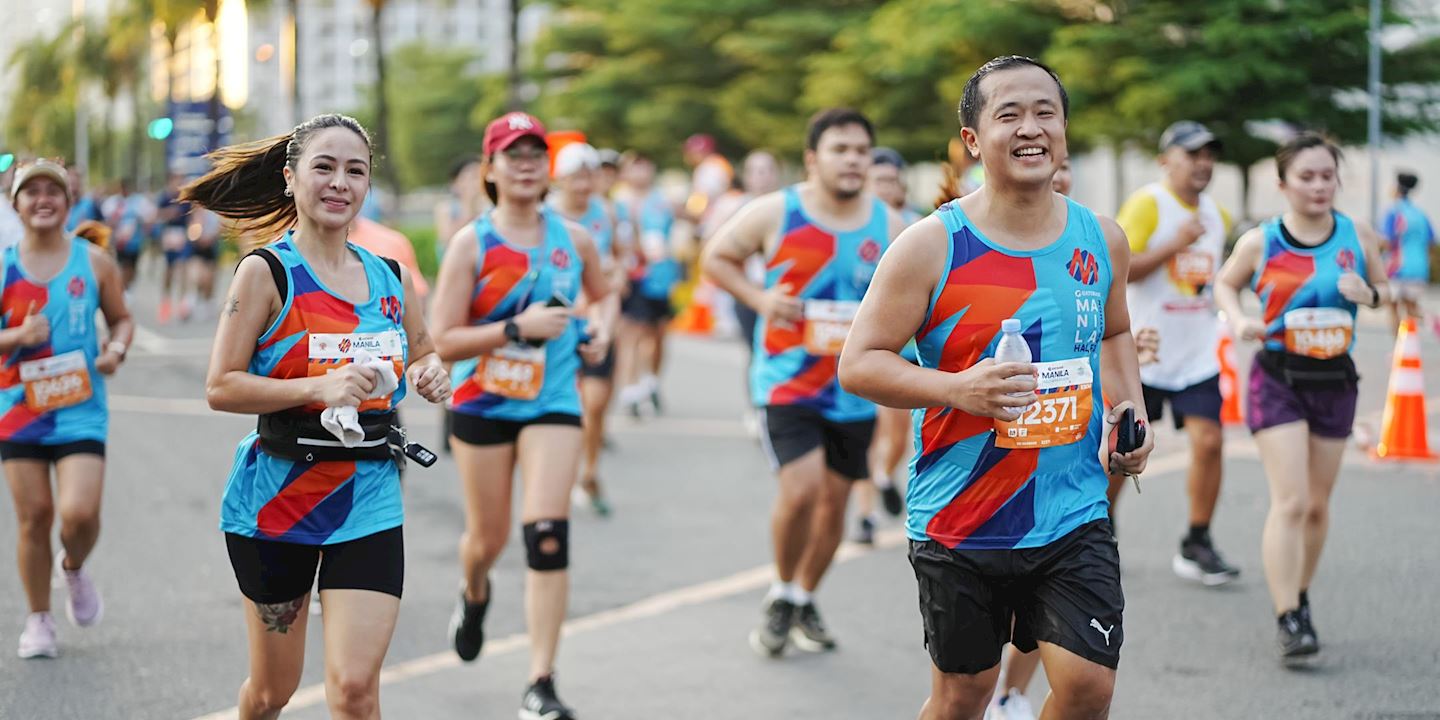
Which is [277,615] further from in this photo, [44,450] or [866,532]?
[866,532]

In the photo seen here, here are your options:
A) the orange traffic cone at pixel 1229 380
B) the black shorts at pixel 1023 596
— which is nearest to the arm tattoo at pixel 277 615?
the black shorts at pixel 1023 596

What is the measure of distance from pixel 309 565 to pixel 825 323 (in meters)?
2.88

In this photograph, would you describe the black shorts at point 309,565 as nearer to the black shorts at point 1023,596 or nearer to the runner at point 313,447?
the runner at point 313,447

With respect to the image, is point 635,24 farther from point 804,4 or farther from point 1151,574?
point 1151,574

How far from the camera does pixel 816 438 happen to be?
21.9 ft

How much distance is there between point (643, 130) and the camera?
146 feet

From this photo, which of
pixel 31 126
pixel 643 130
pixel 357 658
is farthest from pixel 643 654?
pixel 31 126

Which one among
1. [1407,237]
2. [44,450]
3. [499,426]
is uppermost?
[1407,237]

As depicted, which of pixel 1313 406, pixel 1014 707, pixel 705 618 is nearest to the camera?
pixel 1014 707

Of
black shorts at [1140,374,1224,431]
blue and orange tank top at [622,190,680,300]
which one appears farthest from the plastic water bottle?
blue and orange tank top at [622,190,680,300]

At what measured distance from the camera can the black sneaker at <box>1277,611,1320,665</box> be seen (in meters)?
6.17

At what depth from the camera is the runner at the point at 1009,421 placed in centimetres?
379

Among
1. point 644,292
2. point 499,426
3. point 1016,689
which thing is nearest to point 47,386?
point 499,426

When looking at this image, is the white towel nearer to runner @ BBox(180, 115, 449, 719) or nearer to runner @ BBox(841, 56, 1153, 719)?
runner @ BBox(180, 115, 449, 719)
